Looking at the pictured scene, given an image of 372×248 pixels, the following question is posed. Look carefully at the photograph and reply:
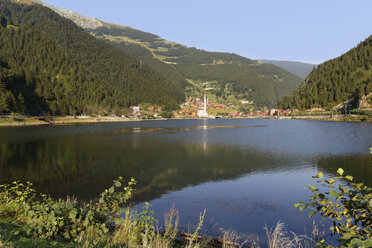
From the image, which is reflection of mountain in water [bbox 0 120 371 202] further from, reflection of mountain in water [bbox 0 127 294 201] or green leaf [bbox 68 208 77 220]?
green leaf [bbox 68 208 77 220]

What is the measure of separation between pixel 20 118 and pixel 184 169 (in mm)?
128144

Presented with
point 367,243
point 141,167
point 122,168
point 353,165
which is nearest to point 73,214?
point 367,243

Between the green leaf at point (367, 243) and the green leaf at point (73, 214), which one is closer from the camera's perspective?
the green leaf at point (367, 243)

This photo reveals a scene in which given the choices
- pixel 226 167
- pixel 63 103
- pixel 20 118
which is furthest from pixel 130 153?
pixel 63 103

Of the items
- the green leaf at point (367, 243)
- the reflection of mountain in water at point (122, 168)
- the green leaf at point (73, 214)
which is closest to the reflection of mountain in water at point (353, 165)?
the reflection of mountain in water at point (122, 168)

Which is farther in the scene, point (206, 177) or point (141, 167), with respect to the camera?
point (141, 167)

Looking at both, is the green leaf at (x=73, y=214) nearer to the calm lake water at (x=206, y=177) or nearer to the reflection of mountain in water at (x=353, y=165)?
the calm lake water at (x=206, y=177)

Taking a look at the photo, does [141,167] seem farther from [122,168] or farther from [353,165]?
[353,165]

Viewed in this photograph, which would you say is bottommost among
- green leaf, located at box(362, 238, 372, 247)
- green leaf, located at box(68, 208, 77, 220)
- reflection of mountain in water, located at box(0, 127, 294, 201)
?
reflection of mountain in water, located at box(0, 127, 294, 201)

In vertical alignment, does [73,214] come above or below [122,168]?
above

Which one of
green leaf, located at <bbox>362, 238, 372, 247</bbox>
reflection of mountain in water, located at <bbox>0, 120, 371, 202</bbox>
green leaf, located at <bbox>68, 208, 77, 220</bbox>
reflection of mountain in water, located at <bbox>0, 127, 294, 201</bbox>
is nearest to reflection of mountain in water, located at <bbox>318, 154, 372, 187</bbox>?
reflection of mountain in water, located at <bbox>0, 120, 371, 202</bbox>

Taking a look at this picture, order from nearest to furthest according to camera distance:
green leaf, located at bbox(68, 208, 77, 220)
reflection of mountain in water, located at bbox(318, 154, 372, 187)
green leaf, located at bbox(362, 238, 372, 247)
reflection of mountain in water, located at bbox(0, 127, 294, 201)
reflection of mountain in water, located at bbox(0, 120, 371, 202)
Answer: green leaf, located at bbox(362, 238, 372, 247), green leaf, located at bbox(68, 208, 77, 220), reflection of mountain in water, located at bbox(0, 127, 294, 201), reflection of mountain in water, located at bbox(0, 120, 371, 202), reflection of mountain in water, located at bbox(318, 154, 372, 187)

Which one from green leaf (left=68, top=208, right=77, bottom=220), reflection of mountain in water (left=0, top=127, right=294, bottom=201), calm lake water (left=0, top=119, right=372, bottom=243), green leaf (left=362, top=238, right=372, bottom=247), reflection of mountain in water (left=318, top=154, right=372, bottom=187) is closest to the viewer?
green leaf (left=362, top=238, right=372, bottom=247)

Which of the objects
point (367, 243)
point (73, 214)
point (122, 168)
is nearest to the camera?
point (367, 243)
